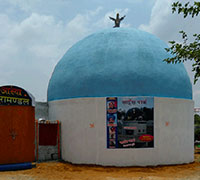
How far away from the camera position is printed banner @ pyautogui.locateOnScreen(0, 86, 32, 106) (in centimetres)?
1084

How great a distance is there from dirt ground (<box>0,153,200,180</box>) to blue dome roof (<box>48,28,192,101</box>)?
3543mm

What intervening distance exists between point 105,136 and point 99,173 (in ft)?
6.16

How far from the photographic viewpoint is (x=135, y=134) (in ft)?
38.8

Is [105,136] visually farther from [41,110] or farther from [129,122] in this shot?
[41,110]

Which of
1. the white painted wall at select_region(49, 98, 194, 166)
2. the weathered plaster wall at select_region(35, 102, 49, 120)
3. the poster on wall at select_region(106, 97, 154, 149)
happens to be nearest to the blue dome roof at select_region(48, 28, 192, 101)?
the poster on wall at select_region(106, 97, 154, 149)

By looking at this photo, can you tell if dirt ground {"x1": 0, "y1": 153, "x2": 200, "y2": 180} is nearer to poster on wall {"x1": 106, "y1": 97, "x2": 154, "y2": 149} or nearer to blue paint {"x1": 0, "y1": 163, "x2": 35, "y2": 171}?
blue paint {"x1": 0, "y1": 163, "x2": 35, "y2": 171}

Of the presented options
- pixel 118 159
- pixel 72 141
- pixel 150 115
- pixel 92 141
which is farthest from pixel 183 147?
pixel 72 141

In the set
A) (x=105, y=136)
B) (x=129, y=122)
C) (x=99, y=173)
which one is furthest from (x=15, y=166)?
(x=129, y=122)

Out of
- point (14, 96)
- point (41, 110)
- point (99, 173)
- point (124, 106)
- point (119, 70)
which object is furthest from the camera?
point (41, 110)

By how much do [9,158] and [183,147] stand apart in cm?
863

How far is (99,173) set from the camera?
35.0 feet

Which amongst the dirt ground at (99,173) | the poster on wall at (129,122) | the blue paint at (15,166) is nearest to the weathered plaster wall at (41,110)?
the dirt ground at (99,173)

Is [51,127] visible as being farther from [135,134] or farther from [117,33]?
[117,33]

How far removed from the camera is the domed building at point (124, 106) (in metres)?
11.9
